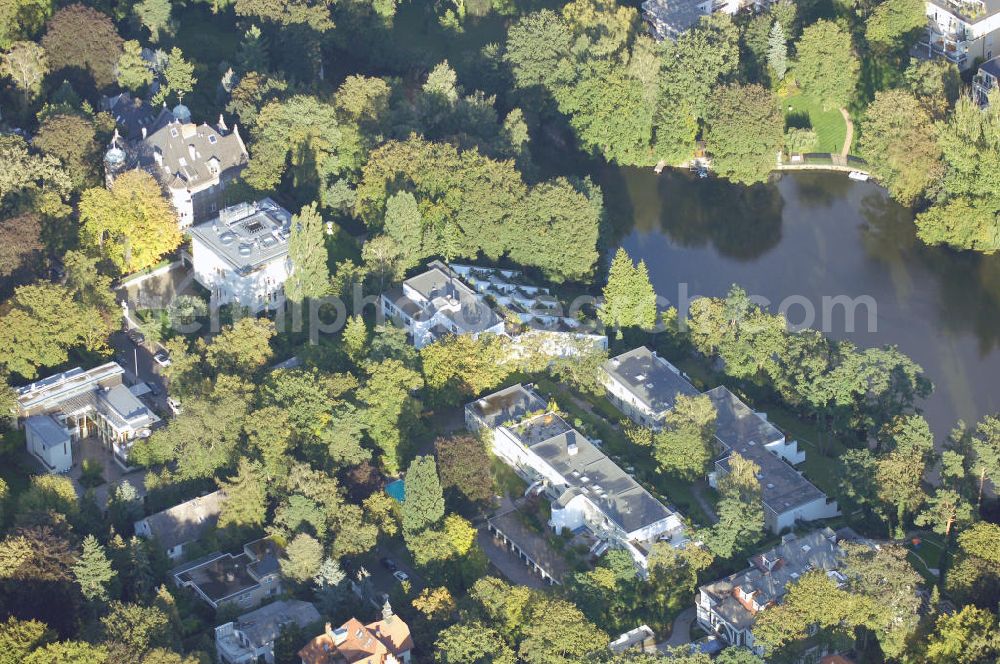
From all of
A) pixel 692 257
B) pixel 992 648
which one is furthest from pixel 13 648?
pixel 692 257

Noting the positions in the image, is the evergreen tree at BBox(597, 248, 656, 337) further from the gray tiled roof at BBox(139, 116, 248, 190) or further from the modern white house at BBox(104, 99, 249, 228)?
the gray tiled roof at BBox(139, 116, 248, 190)

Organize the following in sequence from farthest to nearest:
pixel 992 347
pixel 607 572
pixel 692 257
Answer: pixel 692 257
pixel 992 347
pixel 607 572

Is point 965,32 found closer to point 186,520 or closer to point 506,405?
point 506,405

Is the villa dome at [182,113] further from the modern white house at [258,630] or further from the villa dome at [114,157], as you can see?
the modern white house at [258,630]

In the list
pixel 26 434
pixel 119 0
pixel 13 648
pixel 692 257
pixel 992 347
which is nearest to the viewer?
pixel 13 648

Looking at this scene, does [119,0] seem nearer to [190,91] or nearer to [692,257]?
[190,91]

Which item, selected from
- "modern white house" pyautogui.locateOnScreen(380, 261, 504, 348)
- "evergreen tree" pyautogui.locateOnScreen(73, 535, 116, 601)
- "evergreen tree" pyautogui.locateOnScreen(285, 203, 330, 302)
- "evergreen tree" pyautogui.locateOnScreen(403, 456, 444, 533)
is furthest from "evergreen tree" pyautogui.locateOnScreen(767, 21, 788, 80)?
"evergreen tree" pyautogui.locateOnScreen(73, 535, 116, 601)
